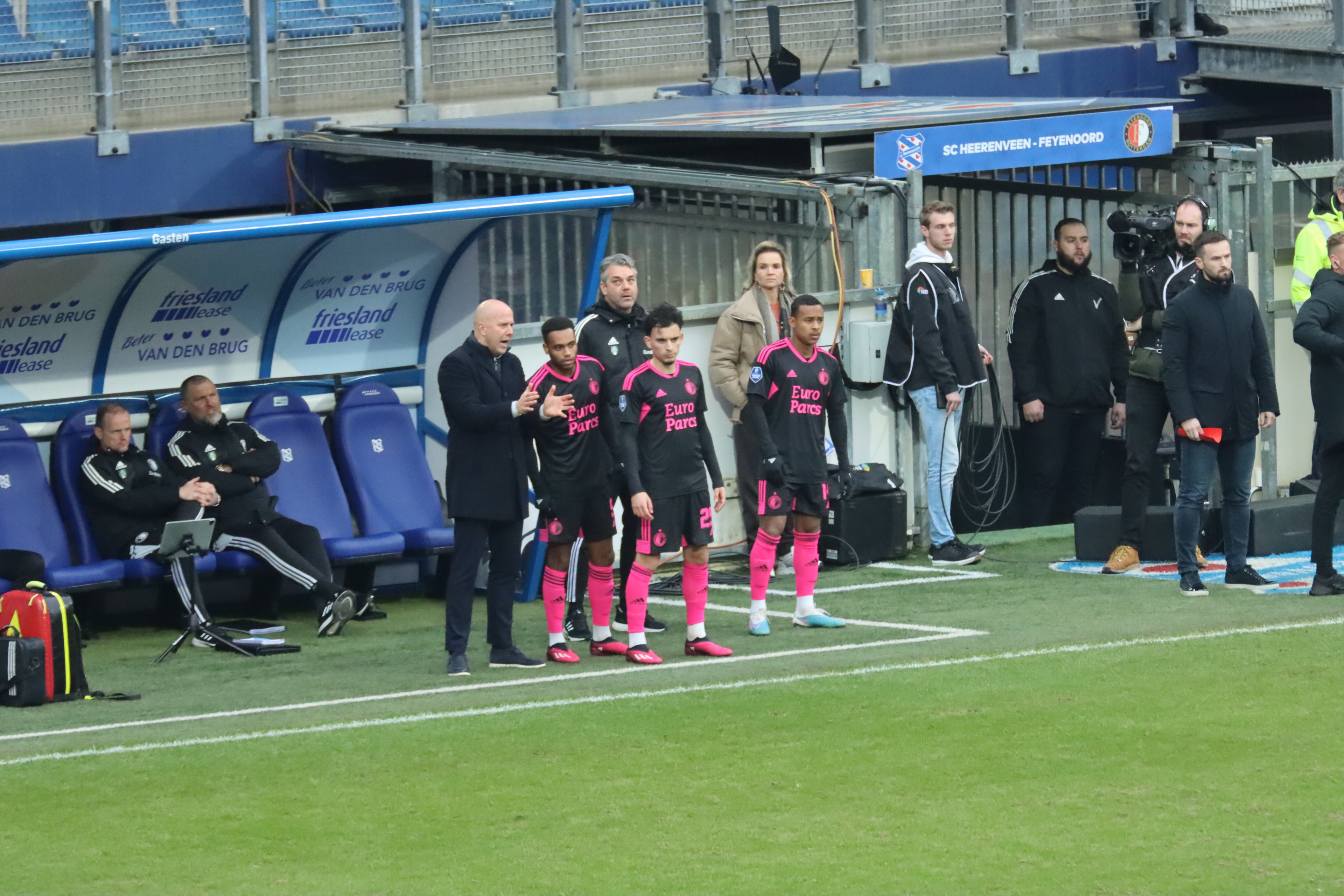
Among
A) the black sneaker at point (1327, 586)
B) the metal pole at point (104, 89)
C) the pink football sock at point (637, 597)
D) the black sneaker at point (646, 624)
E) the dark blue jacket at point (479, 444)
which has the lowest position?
the black sneaker at point (646, 624)

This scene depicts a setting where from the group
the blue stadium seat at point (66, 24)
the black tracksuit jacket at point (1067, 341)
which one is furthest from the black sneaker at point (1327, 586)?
the blue stadium seat at point (66, 24)

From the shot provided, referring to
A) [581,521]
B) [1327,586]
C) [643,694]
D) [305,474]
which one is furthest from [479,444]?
[1327,586]

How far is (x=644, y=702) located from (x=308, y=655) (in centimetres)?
250

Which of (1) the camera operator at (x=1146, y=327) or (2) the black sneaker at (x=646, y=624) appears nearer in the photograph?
(2) the black sneaker at (x=646, y=624)

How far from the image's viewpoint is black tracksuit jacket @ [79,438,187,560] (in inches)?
428

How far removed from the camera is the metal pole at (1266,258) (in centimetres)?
1305

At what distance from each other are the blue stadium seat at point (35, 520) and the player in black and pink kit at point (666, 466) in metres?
3.04

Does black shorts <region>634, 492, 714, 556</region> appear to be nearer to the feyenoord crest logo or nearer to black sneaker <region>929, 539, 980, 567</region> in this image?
black sneaker <region>929, 539, 980, 567</region>

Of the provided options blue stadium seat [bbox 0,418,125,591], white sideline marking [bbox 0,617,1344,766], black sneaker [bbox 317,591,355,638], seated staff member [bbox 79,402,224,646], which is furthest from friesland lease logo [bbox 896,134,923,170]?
blue stadium seat [bbox 0,418,125,591]

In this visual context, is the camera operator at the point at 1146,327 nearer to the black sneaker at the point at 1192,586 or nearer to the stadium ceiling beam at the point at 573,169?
the black sneaker at the point at 1192,586

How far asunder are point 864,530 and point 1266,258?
10.7 feet

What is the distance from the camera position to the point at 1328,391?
10.5 m

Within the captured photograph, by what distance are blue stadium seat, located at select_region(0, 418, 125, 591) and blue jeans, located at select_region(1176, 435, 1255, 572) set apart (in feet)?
18.5

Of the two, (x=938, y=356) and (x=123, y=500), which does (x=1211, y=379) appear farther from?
(x=123, y=500)
